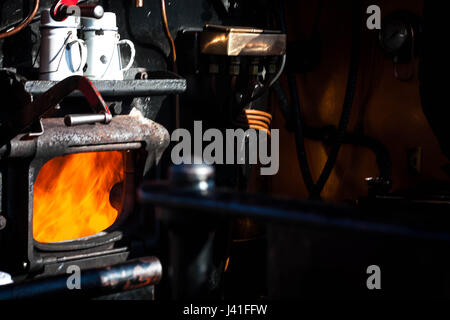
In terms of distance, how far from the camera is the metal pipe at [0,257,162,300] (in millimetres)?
1019

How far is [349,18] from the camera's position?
2961 mm

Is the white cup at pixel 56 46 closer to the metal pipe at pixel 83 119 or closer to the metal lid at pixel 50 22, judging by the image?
the metal lid at pixel 50 22

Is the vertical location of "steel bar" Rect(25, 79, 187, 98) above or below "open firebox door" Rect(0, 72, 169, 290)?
above

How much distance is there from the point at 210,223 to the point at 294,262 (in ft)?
0.48

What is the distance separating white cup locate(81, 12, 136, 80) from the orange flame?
0.42 metres

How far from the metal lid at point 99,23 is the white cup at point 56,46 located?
2.8 inches

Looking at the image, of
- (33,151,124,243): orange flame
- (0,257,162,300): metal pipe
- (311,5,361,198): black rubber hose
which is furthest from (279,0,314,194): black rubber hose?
(0,257,162,300): metal pipe

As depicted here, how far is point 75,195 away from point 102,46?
2.19 feet

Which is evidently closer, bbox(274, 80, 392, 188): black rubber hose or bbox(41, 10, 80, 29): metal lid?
bbox(41, 10, 80, 29): metal lid

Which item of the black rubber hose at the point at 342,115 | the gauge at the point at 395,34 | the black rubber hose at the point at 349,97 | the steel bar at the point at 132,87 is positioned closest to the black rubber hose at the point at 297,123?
the black rubber hose at the point at 342,115

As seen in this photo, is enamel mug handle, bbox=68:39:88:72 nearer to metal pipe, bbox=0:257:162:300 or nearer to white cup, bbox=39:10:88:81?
white cup, bbox=39:10:88:81

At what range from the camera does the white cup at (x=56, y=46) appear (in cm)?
212
